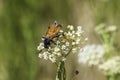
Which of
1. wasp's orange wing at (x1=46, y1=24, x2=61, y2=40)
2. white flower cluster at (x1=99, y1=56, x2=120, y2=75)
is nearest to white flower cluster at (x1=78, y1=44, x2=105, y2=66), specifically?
white flower cluster at (x1=99, y1=56, x2=120, y2=75)

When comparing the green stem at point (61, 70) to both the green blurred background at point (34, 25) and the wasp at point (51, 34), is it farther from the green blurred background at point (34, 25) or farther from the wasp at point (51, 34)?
the green blurred background at point (34, 25)

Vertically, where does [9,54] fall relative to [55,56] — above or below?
above

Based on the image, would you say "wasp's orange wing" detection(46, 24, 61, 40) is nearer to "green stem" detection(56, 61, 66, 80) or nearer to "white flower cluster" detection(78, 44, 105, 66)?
"green stem" detection(56, 61, 66, 80)

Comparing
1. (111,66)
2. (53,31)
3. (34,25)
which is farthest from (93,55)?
(34,25)

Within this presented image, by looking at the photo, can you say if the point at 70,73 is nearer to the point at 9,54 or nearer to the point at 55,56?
the point at 9,54

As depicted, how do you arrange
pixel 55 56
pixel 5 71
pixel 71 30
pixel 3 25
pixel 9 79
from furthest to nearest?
pixel 3 25 → pixel 5 71 → pixel 9 79 → pixel 71 30 → pixel 55 56

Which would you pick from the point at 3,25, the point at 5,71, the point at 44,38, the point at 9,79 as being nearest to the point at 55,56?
the point at 44,38

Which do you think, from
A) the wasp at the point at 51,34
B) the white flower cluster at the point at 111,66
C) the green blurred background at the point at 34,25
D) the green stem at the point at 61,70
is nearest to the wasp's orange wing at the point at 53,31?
the wasp at the point at 51,34
